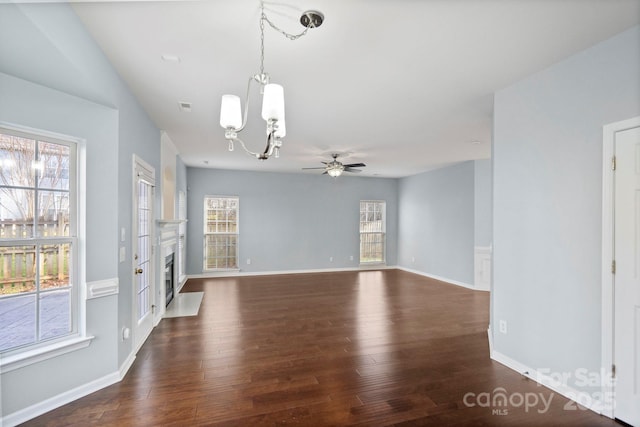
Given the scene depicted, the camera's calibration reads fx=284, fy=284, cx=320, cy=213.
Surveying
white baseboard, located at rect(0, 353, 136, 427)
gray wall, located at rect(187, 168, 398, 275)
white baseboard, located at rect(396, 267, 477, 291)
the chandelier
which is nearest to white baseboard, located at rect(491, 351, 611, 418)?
the chandelier

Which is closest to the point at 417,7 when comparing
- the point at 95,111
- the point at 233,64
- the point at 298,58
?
the point at 298,58

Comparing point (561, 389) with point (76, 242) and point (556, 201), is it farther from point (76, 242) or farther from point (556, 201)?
point (76, 242)

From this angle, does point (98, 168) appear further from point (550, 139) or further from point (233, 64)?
point (550, 139)

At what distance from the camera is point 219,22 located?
6.11 ft

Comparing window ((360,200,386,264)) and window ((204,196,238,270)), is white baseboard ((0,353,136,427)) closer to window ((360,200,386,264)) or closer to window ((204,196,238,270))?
window ((204,196,238,270))

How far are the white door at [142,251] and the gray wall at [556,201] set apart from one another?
3.80m

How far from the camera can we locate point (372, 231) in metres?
8.82

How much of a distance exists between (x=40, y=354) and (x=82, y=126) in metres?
1.76

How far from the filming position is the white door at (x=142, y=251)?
3.04 m

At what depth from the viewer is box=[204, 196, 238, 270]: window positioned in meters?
7.48

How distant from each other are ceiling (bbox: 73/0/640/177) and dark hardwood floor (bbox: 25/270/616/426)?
274 centimetres

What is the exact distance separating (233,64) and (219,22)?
0.51m

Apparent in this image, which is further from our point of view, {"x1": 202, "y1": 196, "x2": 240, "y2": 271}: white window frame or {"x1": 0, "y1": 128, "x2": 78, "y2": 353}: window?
{"x1": 202, "y1": 196, "x2": 240, "y2": 271}: white window frame

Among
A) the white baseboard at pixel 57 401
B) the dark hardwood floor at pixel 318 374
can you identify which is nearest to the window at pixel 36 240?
the white baseboard at pixel 57 401
